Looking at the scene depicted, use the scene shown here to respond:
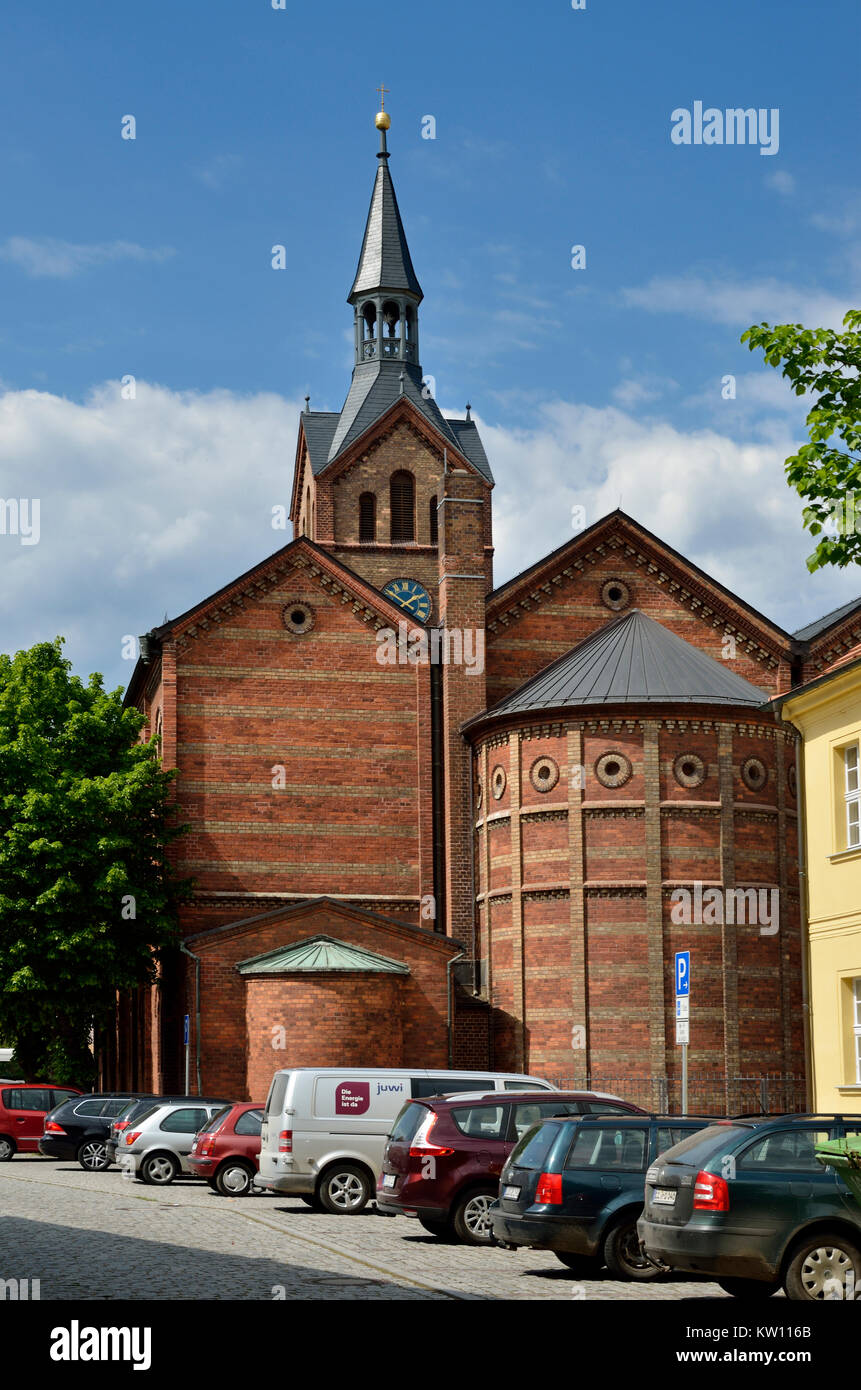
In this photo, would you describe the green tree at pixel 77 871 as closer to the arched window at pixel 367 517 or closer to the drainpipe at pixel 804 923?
the arched window at pixel 367 517

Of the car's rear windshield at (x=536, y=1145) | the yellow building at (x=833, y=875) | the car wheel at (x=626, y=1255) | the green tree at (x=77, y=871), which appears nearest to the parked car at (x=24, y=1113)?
the green tree at (x=77, y=871)

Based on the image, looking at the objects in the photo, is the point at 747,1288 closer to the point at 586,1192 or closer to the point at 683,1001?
the point at 586,1192

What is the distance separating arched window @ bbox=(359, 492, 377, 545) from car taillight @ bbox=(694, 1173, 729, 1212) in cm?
4226

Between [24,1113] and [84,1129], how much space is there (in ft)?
12.2

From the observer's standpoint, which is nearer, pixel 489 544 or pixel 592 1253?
pixel 592 1253

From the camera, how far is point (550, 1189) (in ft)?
51.6

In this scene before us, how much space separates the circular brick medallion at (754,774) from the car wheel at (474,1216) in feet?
68.1

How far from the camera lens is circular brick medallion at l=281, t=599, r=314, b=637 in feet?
138

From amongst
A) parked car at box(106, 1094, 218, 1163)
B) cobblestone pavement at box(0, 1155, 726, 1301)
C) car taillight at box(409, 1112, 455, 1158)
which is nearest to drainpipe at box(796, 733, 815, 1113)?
cobblestone pavement at box(0, 1155, 726, 1301)

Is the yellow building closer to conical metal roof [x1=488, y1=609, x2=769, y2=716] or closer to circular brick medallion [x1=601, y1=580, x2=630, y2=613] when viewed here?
conical metal roof [x1=488, y1=609, x2=769, y2=716]
